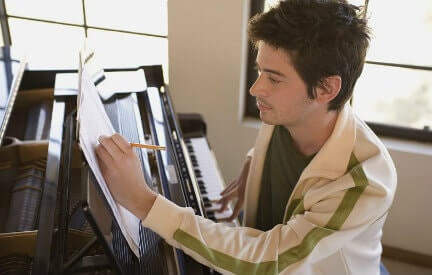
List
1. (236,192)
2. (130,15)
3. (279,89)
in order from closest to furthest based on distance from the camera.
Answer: (279,89) → (236,192) → (130,15)

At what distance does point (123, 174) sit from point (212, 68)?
1.34 meters

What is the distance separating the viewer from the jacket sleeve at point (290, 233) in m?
1.20

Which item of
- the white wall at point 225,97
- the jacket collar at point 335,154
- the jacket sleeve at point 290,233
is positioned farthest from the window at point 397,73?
the jacket sleeve at point 290,233

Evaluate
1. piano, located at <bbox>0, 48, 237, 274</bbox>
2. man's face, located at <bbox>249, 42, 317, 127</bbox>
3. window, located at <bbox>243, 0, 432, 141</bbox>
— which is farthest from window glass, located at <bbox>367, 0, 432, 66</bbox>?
man's face, located at <bbox>249, 42, 317, 127</bbox>

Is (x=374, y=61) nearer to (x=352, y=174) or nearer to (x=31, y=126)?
(x=352, y=174)

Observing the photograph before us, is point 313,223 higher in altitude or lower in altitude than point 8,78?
lower

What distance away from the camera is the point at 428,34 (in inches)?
90.2

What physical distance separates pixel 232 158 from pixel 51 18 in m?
1.18

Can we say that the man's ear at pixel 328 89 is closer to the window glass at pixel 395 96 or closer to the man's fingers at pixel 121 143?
the man's fingers at pixel 121 143

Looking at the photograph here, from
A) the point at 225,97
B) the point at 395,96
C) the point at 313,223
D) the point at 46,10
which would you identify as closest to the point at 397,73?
the point at 395,96

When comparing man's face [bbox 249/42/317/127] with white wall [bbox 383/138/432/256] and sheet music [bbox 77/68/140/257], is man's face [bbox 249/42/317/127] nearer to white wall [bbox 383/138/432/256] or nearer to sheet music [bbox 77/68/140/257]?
sheet music [bbox 77/68/140/257]

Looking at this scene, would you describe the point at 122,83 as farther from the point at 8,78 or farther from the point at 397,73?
the point at 397,73

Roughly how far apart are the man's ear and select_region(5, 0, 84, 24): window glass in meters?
1.71

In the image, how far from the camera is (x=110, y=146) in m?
1.19
